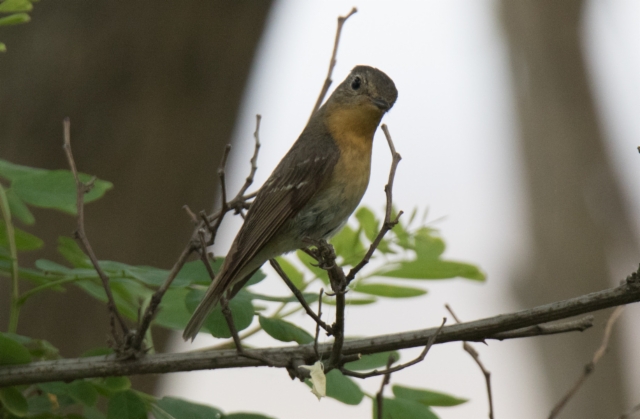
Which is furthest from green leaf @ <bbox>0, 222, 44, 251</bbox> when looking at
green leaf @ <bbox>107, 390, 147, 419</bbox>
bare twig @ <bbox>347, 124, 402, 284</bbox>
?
bare twig @ <bbox>347, 124, 402, 284</bbox>

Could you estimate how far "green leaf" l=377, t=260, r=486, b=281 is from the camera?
2.68 m

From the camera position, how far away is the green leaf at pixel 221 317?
231cm

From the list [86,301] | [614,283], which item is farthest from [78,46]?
[614,283]

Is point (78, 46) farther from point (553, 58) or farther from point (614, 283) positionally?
point (553, 58)

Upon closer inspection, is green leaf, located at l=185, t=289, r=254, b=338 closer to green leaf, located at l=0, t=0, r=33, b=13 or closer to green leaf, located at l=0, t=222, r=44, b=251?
green leaf, located at l=0, t=222, r=44, b=251

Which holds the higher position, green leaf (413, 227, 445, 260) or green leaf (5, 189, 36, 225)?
green leaf (413, 227, 445, 260)

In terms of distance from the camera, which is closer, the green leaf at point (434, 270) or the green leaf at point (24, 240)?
the green leaf at point (24, 240)

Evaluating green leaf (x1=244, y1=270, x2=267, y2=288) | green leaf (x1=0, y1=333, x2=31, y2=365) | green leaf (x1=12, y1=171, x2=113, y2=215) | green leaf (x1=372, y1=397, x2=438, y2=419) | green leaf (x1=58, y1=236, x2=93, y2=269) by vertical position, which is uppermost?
green leaf (x1=12, y1=171, x2=113, y2=215)

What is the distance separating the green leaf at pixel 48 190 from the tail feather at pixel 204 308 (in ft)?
1.89

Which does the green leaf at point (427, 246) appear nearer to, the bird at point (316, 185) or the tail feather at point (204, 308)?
the bird at point (316, 185)

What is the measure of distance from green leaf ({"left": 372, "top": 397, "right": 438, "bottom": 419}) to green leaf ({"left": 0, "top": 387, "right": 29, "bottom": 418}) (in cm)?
103

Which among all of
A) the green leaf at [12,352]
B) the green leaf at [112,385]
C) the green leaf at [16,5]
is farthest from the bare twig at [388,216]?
the green leaf at [16,5]

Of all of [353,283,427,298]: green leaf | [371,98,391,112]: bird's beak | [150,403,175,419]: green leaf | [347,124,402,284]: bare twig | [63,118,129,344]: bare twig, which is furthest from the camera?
[371,98,391,112]: bird's beak

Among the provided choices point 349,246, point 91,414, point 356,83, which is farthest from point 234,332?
point 356,83
